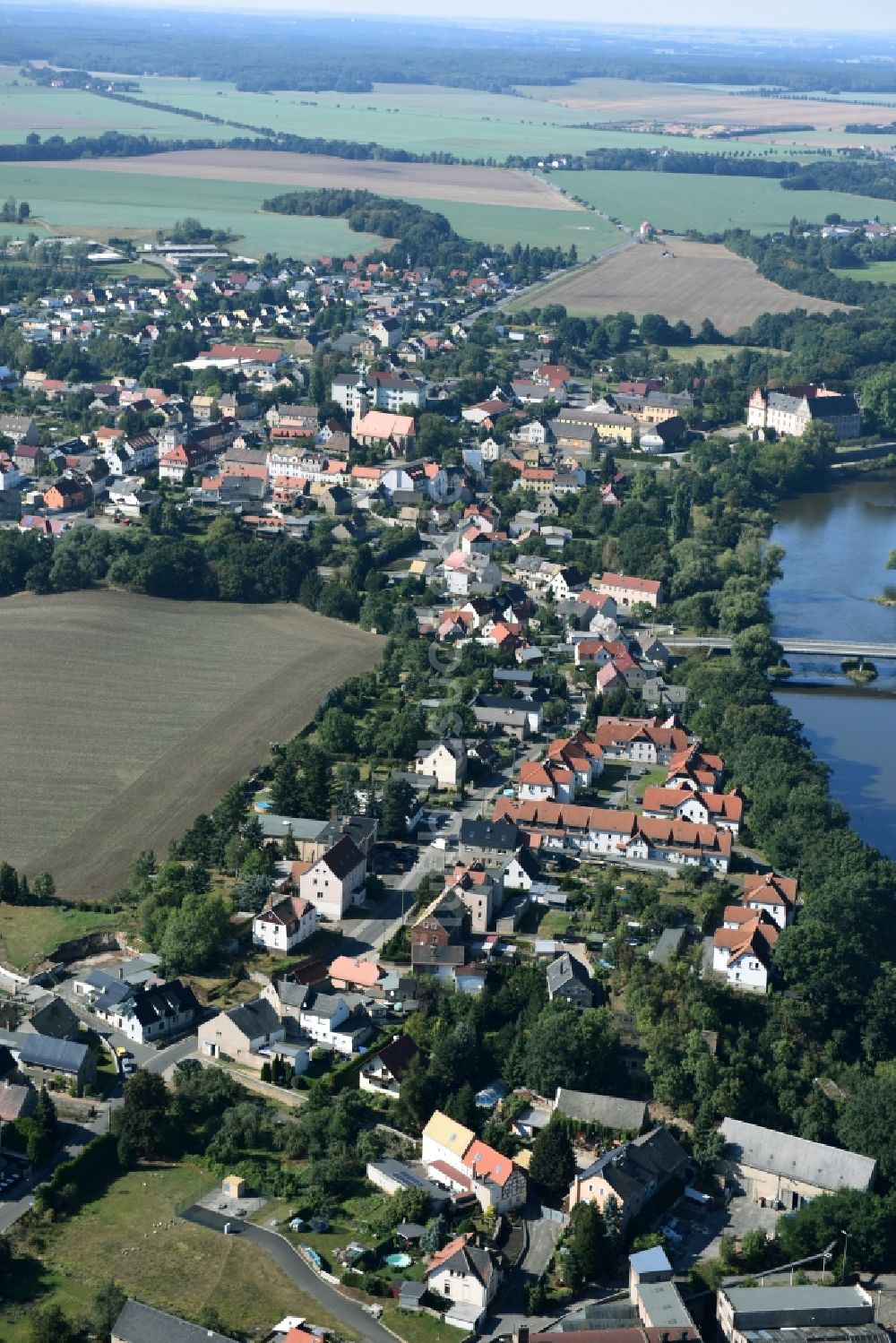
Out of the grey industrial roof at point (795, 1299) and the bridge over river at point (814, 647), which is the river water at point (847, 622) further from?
the grey industrial roof at point (795, 1299)

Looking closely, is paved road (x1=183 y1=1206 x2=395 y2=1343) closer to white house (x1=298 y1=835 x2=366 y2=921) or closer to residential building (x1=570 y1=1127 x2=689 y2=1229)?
residential building (x1=570 y1=1127 x2=689 y2=1229)

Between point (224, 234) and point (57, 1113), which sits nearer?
point (57, 1113)

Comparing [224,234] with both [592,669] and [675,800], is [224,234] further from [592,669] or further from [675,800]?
[675,800]

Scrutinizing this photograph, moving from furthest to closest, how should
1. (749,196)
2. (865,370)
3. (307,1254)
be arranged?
(749,196) → (865,370) → (307,1254)

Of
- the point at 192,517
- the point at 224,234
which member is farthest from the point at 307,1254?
the point at 224,234

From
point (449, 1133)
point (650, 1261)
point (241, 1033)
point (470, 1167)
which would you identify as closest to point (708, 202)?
point (241, 1033)

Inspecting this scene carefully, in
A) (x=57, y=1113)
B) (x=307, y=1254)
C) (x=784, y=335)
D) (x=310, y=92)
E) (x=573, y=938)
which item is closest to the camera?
(x=307, y=1254)

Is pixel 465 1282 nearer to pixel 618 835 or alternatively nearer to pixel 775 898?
pixel 775 898
